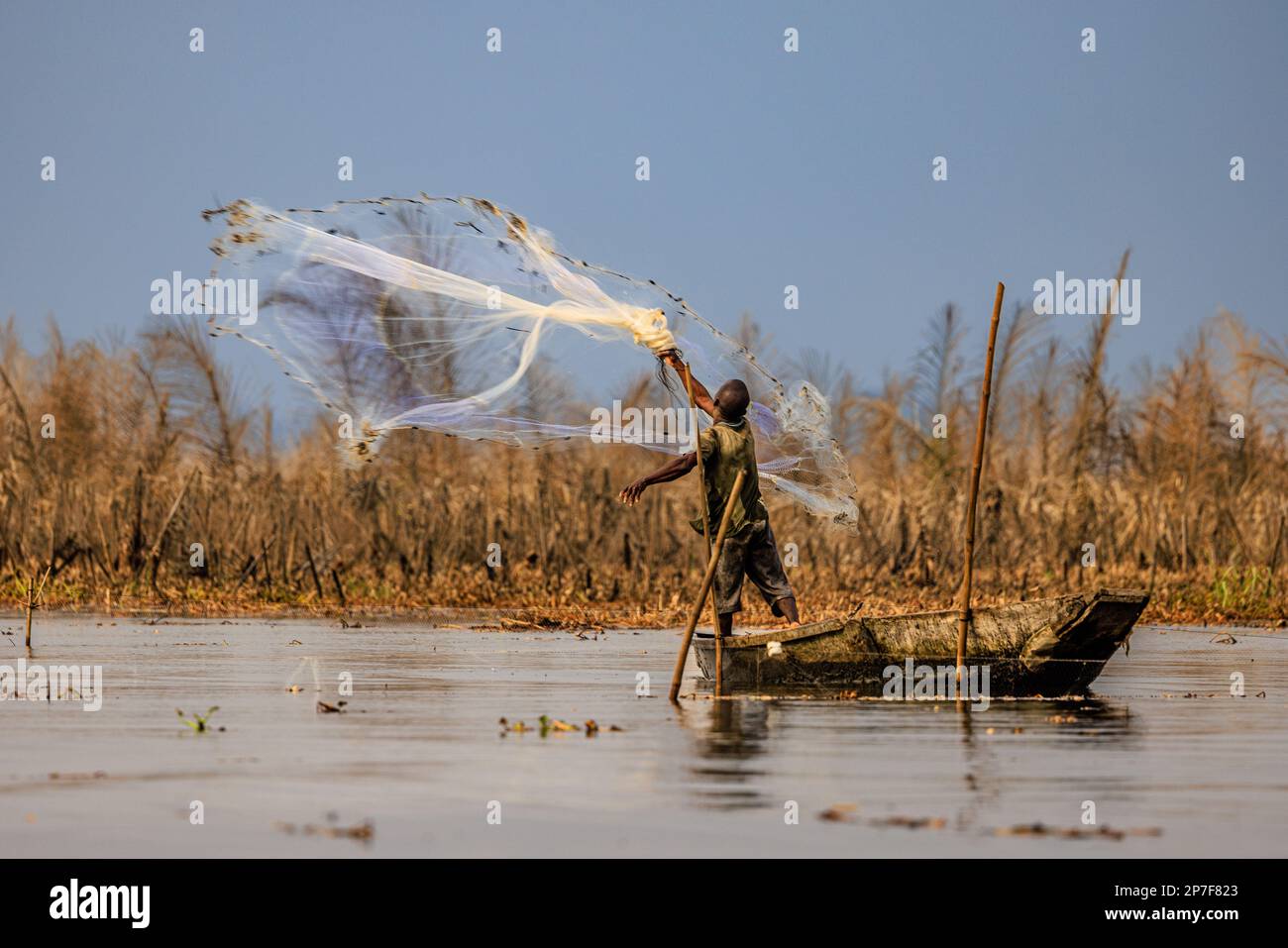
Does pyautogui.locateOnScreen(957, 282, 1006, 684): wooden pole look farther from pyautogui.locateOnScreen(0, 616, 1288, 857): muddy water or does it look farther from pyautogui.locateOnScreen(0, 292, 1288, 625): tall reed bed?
pyautogui.locateOnScreen(0, 292, 1288, 625): tall reed bed

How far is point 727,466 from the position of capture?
13539 mm

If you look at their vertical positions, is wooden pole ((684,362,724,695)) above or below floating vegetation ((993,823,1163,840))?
above

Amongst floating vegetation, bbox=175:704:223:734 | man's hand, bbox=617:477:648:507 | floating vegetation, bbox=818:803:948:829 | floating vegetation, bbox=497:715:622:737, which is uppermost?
man's hand, bbox=617:477:648:507

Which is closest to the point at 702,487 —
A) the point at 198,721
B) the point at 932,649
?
the point at 932,649

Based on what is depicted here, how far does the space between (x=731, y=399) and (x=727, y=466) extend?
0.47 m

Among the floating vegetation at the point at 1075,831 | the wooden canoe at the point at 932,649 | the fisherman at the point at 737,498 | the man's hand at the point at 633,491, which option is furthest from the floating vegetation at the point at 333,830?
the wooden canoe at the point at 932,649

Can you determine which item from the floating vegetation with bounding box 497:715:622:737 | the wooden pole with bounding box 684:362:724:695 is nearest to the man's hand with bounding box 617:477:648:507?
the wooden pole with bounding box 684:362:724:695

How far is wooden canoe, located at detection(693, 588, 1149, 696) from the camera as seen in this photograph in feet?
43.1

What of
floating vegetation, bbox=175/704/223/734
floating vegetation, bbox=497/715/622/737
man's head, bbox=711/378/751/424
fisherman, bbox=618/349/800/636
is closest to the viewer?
floating vegetation, bbox=175/704/223/734

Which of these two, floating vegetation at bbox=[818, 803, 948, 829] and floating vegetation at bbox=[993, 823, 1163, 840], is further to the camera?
floating vegetation at bbox=[818, 803, 948, 829]

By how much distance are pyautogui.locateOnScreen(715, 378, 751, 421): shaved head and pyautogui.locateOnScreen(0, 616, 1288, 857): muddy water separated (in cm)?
199

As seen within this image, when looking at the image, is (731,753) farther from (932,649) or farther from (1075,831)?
(932,649)

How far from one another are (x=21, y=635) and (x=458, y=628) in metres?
4.90
